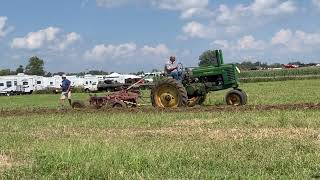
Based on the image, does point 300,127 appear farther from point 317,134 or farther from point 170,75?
point 170,75

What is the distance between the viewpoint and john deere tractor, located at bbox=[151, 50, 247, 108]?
21.3m

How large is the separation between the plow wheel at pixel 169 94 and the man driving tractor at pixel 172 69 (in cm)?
64

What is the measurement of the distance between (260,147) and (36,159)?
11.9 feet

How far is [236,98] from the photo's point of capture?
21.7 meters

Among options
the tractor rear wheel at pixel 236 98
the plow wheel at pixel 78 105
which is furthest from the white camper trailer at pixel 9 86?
the tractor rear wheel at pixel 236 98

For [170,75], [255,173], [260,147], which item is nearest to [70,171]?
[255,173]

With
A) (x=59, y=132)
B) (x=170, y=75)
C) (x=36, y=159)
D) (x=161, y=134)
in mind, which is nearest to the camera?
(x=36, y=159)

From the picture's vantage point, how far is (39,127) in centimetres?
1490

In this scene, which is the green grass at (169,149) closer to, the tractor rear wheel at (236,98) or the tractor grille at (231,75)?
the tractor rear wheel at (236,98)

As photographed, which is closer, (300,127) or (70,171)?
(70,171)

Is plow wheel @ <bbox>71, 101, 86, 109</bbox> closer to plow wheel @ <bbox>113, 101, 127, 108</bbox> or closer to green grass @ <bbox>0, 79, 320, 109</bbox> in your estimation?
plow wheel @ <bbox>113, 101, 127, 108</bbox>

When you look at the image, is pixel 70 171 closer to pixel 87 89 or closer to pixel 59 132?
pixel 59 132

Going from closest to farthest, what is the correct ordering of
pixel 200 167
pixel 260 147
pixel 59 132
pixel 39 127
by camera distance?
pixel 200 167 < pixel 260 147 < pixel 59 132 < pixel 39 127

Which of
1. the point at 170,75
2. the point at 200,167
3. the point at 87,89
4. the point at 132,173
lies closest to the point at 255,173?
the point at 200,167
